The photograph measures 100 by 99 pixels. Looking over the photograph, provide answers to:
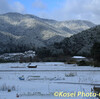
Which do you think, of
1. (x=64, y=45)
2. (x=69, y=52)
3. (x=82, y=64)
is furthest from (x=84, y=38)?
(x=82, y=64)

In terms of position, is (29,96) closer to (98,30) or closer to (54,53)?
(54,53)

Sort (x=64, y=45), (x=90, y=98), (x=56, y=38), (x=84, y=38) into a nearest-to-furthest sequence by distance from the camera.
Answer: (x=90, y=98), (x=64, y=45), (x=84, y=38), (x=56, y=38)

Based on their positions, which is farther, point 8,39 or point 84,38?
point 8,39

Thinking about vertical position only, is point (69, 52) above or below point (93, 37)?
below

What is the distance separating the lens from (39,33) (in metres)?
163

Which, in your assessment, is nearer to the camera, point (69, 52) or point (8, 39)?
point (69, 52)

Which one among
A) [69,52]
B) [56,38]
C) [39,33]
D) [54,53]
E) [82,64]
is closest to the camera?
[82,64]

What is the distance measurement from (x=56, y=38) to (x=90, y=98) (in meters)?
126

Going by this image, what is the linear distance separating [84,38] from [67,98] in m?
62.9

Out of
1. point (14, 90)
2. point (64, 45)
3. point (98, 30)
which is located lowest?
point (14, 90)

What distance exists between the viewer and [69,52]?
5528 centimetres

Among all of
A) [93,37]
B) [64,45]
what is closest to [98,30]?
[93,37]

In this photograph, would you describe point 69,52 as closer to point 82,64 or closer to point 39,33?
point 82,64

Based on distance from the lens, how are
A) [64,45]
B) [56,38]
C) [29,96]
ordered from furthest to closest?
[56,38], [64,45], [29,96]
